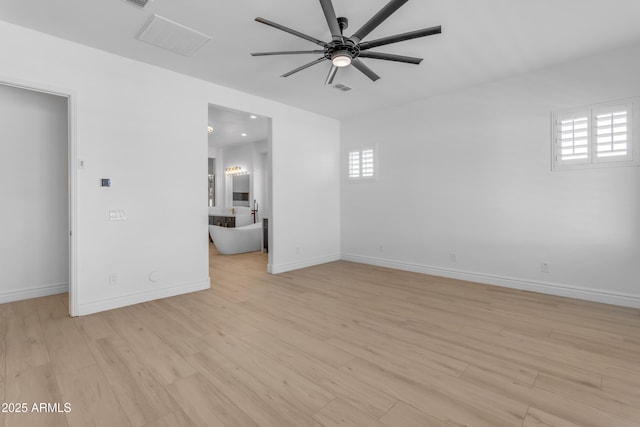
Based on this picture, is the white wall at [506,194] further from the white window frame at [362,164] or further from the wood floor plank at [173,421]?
the wood floor plank at [173,421]

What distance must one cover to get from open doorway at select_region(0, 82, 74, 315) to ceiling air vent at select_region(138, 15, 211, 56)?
1.66 meters

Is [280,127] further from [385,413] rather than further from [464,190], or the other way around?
[385,413]

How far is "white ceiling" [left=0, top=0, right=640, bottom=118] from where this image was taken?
2.69 m

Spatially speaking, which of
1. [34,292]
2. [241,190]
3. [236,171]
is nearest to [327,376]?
[34,292]

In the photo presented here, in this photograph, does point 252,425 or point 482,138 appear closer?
point 252,425

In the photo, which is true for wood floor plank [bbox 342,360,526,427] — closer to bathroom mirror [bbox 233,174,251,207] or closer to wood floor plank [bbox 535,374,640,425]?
wood floor plank [bbox 535,374,640,425]

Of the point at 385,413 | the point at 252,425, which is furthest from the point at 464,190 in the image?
the point at 252,425

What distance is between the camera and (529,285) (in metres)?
4.19

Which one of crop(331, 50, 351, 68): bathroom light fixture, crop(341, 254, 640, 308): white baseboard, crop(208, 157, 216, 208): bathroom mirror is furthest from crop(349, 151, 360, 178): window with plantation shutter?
crop(208, 157, 216, 208): bathroom mirror

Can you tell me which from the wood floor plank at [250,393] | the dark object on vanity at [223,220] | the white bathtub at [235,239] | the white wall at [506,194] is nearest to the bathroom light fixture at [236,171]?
the dark object on vanity at [223,220]

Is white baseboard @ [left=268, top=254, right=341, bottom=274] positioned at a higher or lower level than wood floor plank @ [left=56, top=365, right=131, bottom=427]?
higher

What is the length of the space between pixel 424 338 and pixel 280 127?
411cm

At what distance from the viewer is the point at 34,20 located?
9.40 ft

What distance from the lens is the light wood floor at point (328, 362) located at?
5.76ft
